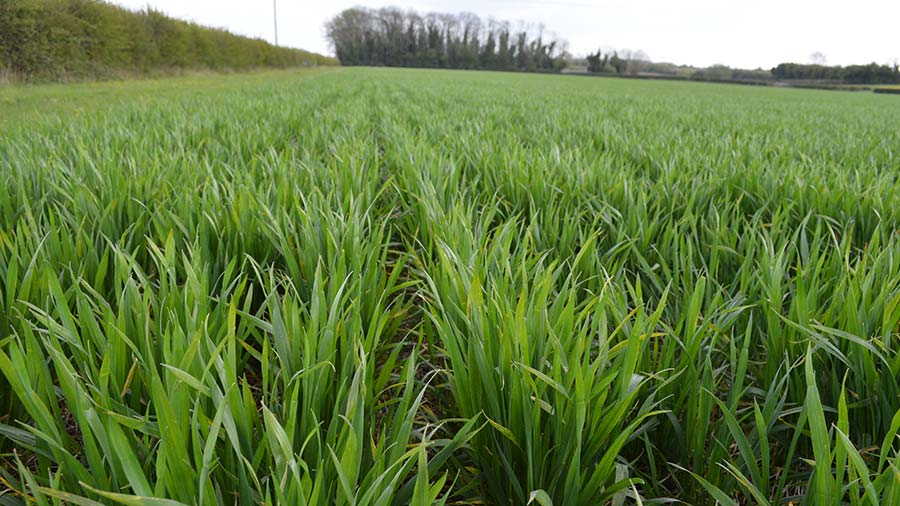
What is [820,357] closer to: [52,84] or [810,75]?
[52,84]

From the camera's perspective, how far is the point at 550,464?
2.80ft

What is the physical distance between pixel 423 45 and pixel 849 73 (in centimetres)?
5284

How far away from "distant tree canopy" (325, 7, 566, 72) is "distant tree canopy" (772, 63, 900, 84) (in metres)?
27.6

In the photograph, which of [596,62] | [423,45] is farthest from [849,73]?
[423,45]

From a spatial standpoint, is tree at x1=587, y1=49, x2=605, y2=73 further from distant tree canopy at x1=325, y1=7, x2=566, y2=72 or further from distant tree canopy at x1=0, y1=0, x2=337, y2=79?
distant tree canopy at x1=0, y1=0, x2=337, y2=79

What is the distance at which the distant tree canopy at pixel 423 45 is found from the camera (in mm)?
73562

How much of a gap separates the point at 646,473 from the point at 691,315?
0.32m

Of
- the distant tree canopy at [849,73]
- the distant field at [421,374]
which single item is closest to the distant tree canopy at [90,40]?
the distant field at [421,374]

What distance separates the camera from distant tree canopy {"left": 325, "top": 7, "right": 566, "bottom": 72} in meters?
73.6

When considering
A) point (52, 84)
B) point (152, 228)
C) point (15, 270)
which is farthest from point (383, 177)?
point (52, 84)

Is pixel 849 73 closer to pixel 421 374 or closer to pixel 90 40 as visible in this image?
pixel 90 40

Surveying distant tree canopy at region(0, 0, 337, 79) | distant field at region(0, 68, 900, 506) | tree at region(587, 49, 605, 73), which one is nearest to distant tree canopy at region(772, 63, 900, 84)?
tree at region(587, 49, 605, 73)

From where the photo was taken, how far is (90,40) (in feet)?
42.3

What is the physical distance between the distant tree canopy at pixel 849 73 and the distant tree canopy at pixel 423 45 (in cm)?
2764
